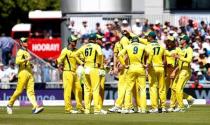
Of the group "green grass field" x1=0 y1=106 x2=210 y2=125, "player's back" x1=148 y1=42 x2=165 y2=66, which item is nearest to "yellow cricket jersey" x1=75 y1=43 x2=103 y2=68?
"green grass field" x1=0 y1=106 x2=210 y2=125

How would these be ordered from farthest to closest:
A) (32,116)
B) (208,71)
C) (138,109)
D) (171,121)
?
(208,71) < (138,109) < (32,116) < (171,121)

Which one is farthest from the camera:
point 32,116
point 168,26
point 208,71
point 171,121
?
point 168,26

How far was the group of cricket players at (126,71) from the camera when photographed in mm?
32250

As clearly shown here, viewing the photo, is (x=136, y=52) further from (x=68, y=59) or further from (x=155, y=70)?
(x=68, y=59)

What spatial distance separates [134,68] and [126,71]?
0.55 meters

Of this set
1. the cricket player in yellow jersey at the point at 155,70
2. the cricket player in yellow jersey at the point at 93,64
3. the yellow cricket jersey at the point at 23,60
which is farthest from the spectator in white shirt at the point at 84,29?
the cricket player in yellow jersey at the point at 93,64

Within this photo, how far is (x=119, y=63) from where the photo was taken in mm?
33500

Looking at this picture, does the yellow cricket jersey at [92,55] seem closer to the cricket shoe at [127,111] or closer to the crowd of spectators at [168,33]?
the cricket shoe at [127,111]

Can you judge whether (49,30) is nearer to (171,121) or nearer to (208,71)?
(208,71)

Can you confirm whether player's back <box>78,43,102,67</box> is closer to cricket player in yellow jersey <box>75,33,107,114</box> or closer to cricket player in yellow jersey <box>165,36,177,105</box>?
cricket player in yellow jersey <box>75,33,107,114</box>

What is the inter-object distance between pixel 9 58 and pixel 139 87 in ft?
45.3

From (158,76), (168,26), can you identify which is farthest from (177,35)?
(158,76)

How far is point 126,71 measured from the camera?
107 ft

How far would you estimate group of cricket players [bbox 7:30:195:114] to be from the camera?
106 ft
